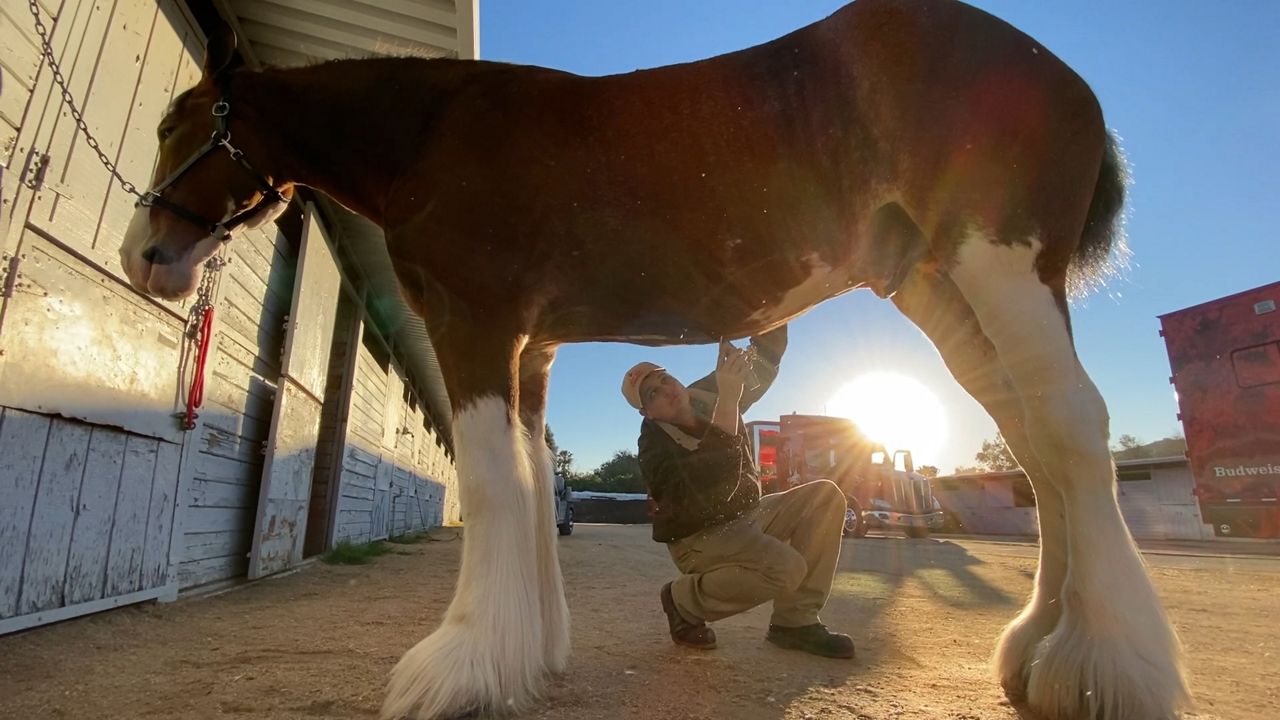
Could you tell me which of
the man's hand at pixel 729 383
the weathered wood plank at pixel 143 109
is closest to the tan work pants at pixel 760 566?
the man's hand at pixel 729 383

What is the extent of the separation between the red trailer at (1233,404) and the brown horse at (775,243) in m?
11.5

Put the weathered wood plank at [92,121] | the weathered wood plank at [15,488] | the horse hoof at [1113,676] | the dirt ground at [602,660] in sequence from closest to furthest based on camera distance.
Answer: the horse hoof at [1113,676] < the dirt ground at [602,660] < the weathered wood plank at [15,488] < the weathered wood plank at [92,121]

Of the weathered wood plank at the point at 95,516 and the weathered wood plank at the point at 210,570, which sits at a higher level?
the weathered wood plank at the point at 95,516

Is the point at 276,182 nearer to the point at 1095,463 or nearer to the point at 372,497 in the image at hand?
the point at 1095,463

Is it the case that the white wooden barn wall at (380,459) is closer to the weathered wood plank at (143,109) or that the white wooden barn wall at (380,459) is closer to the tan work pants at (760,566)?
the weathered wood plank at (143,109)

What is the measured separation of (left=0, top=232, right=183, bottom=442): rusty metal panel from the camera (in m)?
2.45

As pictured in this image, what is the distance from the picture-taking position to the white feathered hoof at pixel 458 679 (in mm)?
1572

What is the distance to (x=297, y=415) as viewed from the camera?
565cm

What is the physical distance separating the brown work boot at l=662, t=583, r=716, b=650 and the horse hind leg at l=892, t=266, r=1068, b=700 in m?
1.05

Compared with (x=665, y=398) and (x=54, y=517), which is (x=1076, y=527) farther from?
(x=54, y=517)

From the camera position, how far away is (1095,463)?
5.51 ft

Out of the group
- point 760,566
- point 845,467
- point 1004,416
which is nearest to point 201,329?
point 760,566

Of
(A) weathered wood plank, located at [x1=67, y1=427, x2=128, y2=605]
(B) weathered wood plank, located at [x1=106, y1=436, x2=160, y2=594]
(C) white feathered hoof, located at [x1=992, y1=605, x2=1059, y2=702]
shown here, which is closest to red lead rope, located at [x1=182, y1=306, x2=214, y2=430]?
(B) weathered wood plank, located at [x1=106, y1=436, x2=160, y2=594]

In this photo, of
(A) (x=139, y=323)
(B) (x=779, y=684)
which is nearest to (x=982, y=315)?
(B) (x=779, y=684)
